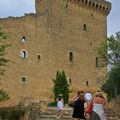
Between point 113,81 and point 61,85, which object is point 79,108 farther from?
point 61,85

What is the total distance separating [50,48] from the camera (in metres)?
45.0

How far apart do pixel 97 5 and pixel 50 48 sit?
9128 millimetres


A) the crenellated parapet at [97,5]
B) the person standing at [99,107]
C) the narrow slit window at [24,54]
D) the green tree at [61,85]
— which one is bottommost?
the person standing at [99,107]

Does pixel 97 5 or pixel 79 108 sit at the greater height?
pixel 97 5

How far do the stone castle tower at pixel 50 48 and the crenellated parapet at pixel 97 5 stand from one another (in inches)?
3.7

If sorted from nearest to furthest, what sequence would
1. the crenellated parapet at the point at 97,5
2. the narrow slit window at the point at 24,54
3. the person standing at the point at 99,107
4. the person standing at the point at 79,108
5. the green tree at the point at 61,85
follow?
the person standing at the point at 99,107
the person standing at the point at 79,108
the green tree at the point at 61,85
the narrow slit window at the point at 24,54
the crenellated parapet at the point at 97,5

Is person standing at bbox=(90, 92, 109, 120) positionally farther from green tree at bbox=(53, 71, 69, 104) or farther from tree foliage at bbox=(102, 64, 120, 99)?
green tree at bbox=(53, 71, 69, 104)

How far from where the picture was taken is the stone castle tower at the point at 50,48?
43.8 metres

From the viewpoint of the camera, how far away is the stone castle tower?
4381 cm

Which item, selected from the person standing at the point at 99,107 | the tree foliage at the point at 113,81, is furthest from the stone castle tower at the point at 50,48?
the person standing at the point at 99,107

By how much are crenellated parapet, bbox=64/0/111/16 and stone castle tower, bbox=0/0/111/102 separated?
0.31 feet

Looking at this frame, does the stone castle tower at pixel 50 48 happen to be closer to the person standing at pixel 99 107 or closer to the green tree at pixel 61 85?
the green tree at pixel 61 85

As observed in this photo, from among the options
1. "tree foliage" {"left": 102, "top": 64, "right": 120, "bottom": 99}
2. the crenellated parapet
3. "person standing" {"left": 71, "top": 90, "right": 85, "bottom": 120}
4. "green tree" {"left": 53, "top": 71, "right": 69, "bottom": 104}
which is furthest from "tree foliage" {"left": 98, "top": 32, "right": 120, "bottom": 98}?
"person standing" {"left": 71, "top": 90, "right": 85, "bottom": 120}

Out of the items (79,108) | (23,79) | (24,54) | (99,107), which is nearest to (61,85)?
(23,79)
